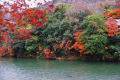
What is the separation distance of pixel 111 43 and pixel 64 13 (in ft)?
32.2

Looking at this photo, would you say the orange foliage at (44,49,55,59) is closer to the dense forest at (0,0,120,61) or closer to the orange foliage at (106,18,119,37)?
the dense forest at (0,0,120,61)

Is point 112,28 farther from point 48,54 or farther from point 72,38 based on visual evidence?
point 48,54

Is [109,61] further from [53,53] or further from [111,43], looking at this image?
[53,53]

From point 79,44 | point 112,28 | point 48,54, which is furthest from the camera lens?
point 48,54

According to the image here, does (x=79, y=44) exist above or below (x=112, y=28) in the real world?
below

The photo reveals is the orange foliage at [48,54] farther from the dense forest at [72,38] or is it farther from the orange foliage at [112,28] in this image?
the orange foliage at [112,28]

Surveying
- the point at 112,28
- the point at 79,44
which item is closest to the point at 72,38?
the point at 79,44

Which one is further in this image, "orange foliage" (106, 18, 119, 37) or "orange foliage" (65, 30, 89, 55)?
"orange foliage" (65, 30, 89, 55)

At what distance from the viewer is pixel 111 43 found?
30312 mm

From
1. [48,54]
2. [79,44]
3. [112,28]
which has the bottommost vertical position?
[48,54]

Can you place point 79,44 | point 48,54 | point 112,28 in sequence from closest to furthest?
1. point 112,28
2. point 79,44
3. point 48,54

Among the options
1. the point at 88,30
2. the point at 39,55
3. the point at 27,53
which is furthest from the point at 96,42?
the point at 27,53

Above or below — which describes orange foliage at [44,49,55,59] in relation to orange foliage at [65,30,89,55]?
below

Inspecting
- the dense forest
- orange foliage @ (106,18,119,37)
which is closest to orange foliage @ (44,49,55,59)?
the dense forest
